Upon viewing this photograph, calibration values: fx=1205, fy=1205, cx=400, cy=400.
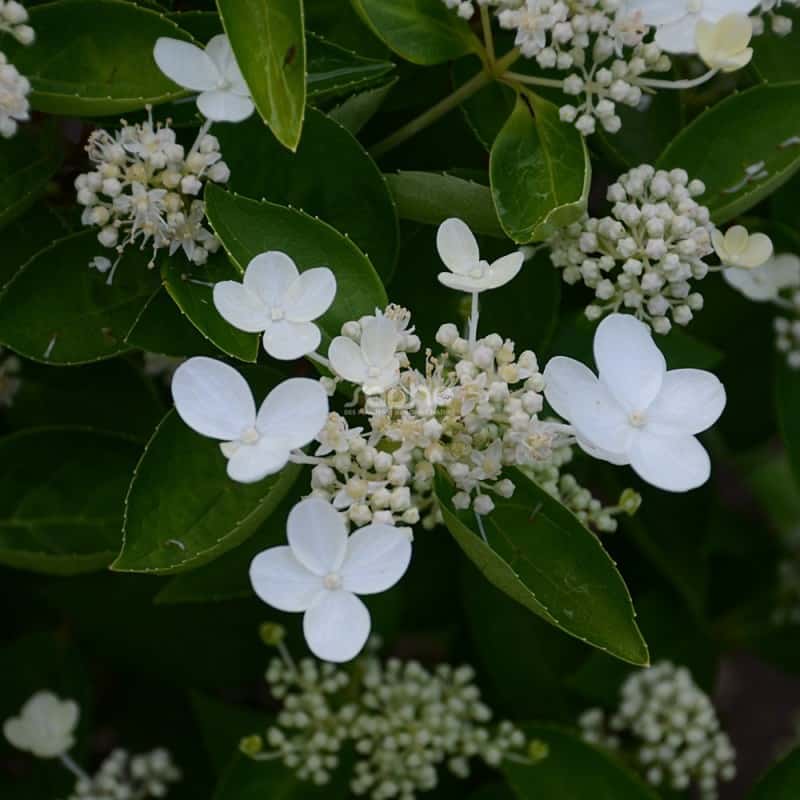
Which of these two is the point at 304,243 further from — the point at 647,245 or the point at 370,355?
the point at 647,245

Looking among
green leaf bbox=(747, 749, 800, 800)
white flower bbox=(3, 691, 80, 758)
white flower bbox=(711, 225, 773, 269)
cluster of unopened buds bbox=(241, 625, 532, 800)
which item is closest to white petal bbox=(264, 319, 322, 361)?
white flower bbox=(711, 225, 773, 269)

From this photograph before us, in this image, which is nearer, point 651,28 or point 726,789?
point 651,28

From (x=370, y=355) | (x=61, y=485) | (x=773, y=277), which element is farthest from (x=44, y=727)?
(x=773, y=277)

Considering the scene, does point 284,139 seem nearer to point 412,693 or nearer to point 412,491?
point 412,491

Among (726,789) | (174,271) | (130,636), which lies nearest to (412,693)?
(130,636)

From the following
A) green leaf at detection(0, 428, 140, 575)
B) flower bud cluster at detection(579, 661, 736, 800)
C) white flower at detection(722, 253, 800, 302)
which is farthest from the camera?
flower bud cluster at detection(579, 661, 736, 800)

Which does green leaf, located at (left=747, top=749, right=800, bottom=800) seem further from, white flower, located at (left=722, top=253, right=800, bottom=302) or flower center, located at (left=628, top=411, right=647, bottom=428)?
flower center, located at (left=628, top=411, right=647, bottom=428)
